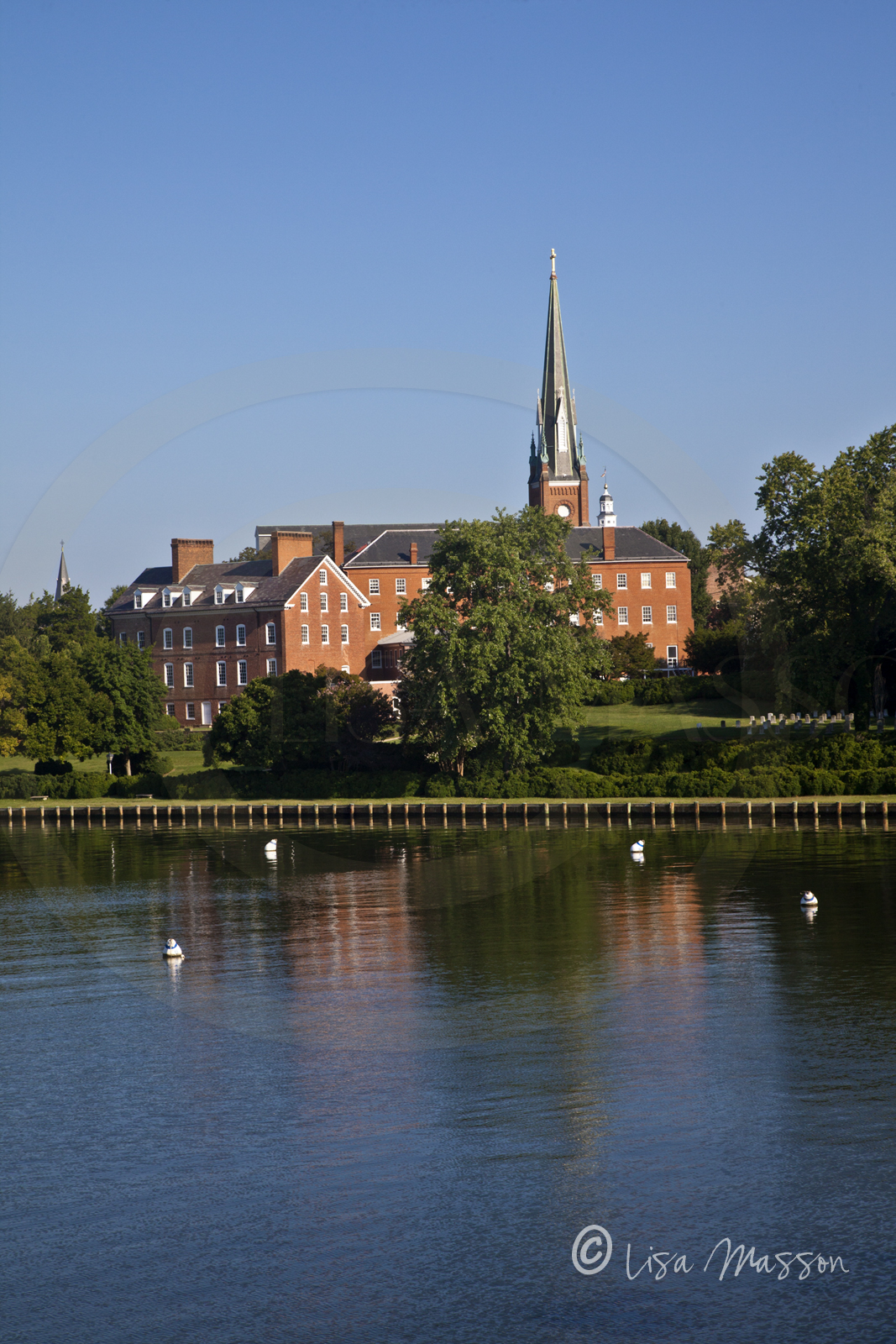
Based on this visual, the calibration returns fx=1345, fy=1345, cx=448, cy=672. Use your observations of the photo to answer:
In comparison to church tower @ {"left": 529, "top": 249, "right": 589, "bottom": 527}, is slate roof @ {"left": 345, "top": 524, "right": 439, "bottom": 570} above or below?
below

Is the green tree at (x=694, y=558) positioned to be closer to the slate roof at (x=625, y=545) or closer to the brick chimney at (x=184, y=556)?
the slate roof at (x=625, y=545)

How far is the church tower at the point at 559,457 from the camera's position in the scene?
155 meters

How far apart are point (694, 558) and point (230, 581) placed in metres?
68.3

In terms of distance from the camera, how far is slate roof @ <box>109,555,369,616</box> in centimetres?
11675

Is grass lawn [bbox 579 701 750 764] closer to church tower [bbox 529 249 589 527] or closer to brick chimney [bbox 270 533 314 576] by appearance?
brick chimney [bbox 270 533 314 576]

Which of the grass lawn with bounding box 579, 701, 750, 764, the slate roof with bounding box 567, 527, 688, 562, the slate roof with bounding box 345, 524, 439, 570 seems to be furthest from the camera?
the slate roof with bounding box 567, 527, 688, 562

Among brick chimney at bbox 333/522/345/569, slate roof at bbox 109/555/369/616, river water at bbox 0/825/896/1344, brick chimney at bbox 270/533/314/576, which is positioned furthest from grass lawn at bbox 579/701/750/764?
river water at bbox 0/825/896/1344

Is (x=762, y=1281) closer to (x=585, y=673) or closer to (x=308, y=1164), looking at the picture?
(x=308, y=1164)

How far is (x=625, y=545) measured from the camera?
5507 inches

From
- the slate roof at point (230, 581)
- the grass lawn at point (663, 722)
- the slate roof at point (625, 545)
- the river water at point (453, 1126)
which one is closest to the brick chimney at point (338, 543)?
the slate roof at point (230, 581)

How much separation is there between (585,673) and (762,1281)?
6690cm

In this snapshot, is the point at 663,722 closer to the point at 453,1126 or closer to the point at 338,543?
the point at 338,543

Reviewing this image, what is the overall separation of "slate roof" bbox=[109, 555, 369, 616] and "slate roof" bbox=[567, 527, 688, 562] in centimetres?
2743

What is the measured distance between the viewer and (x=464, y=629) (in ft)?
272
